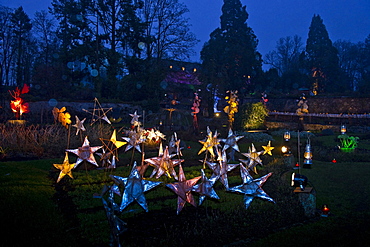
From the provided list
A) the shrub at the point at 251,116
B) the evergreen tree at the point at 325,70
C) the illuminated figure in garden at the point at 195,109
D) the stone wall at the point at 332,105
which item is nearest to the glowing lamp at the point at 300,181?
the illuminated figure in garden at the point at 195,109

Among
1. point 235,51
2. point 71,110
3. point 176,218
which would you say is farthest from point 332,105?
point 176,218

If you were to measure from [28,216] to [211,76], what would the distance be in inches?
986

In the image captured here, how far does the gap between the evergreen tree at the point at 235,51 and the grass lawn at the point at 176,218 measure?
29.3m

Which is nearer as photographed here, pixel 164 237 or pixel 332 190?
pixel 164 237

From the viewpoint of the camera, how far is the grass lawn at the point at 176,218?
4.43 metres

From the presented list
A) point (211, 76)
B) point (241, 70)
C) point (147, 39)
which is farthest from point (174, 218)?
point (241, 70)

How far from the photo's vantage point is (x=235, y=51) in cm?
3734

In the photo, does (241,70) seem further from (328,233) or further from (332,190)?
(328,233)

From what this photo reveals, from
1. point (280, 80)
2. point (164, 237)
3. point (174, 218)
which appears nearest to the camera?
point (164, 237)

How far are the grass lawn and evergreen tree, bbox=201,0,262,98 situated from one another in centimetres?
2925

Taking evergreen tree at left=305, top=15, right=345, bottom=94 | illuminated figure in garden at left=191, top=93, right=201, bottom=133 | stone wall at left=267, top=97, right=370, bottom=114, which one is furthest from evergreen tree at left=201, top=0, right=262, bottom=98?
illuminated figure in garden at left=191, top=93, right=201, bottom=133

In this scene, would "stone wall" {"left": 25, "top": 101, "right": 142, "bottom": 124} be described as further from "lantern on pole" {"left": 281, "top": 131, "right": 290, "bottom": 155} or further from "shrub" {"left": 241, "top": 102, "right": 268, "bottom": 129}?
"lantern on pole" {"left": 281, "top": 131, "right": 290, "bottom": 155}

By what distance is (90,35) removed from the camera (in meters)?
28.7

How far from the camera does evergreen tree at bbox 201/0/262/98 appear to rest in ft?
123
